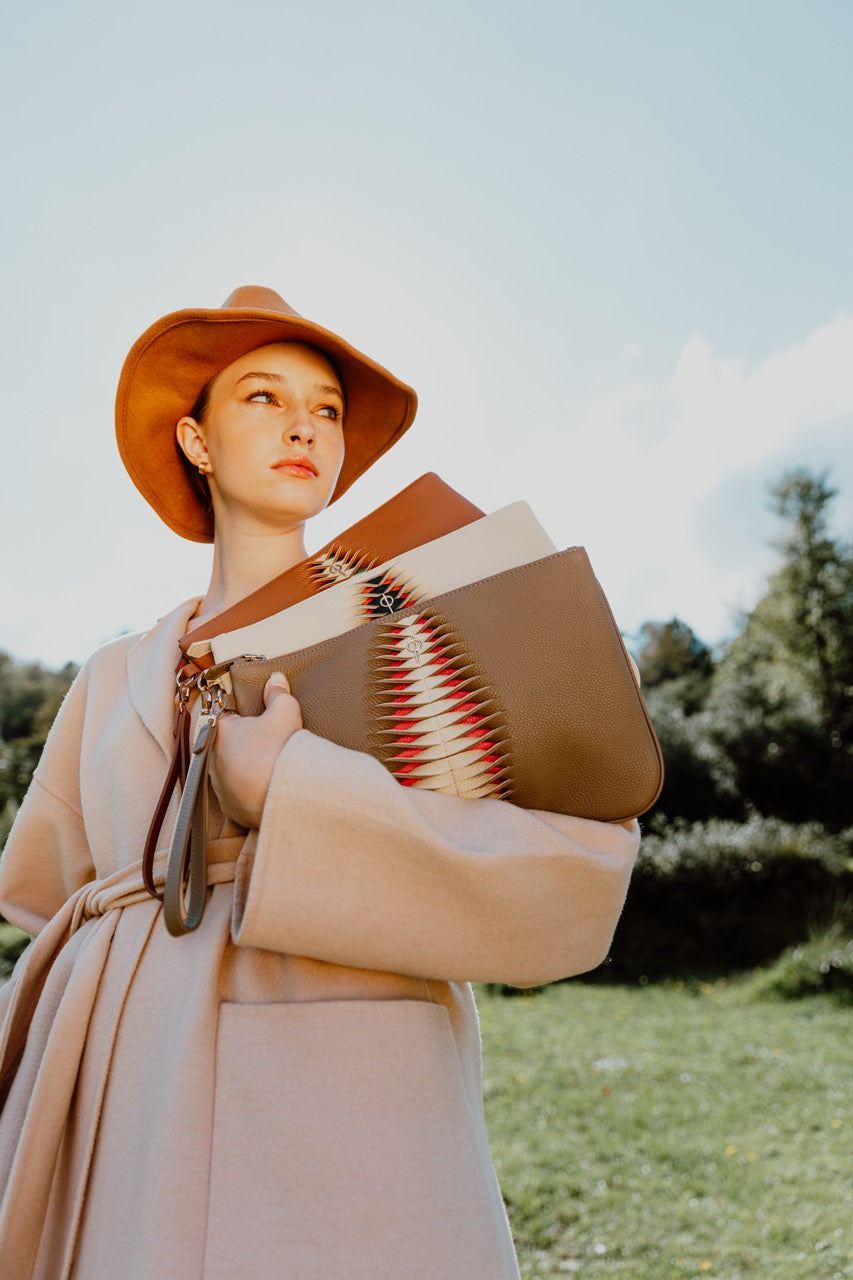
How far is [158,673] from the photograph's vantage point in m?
1.86

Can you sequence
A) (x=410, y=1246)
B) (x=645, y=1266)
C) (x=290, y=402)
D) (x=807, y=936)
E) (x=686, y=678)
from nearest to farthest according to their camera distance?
(x=410, y=1246) → (x=290, y=402) → (x=645, y=1266) → (x=807, y=936) → (x=686, y=678)

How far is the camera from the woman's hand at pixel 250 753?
1363 millimetres

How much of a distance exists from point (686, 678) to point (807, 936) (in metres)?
20.9

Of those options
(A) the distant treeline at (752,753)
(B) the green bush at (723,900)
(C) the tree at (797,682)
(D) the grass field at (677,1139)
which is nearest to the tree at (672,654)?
(A) the distant treeline at (752,753)

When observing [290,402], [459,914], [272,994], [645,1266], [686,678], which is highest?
[686,678]

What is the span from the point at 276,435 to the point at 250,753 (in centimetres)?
82

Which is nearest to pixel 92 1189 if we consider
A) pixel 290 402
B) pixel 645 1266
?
pixel 290 402

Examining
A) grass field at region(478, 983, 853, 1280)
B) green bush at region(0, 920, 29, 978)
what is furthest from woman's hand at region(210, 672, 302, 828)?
green bush at region(0, 920, 29, 978)

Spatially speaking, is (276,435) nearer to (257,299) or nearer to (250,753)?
(257,299)

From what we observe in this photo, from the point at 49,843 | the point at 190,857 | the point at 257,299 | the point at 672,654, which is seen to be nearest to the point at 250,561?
the point at 257,299

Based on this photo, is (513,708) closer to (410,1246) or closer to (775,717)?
(410,1246)

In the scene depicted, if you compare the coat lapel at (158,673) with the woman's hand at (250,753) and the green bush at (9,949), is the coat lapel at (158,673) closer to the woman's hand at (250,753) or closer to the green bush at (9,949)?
the woman's hand at (250,753)

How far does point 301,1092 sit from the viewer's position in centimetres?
130

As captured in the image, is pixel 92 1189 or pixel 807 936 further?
pixel 807 936
